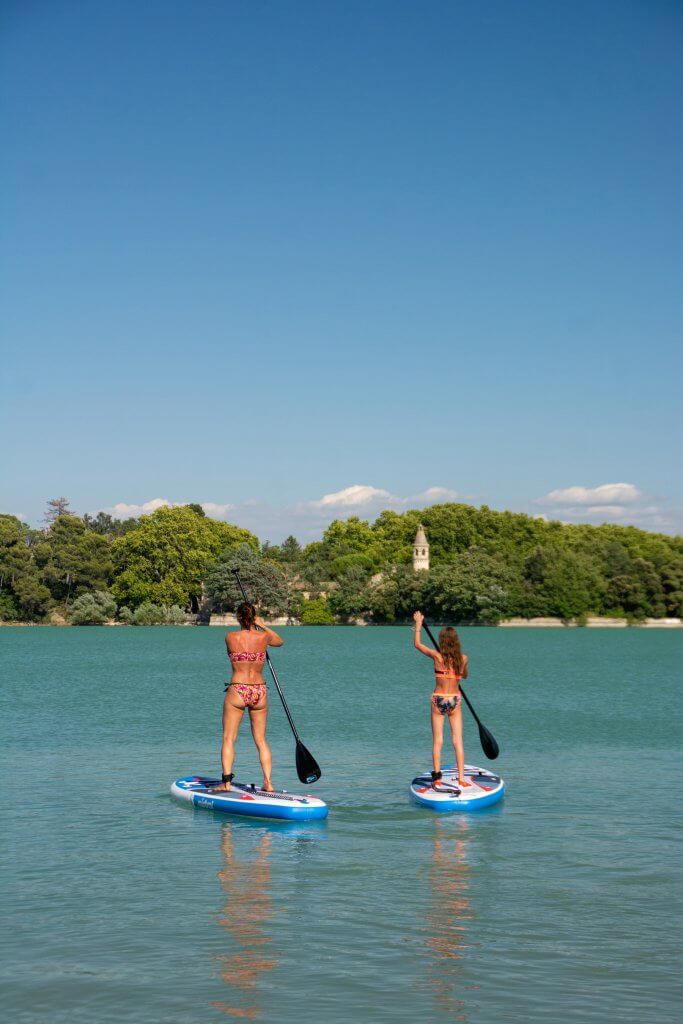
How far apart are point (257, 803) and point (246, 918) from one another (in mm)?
4263

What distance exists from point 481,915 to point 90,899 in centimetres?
350

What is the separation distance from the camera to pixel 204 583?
121625mm

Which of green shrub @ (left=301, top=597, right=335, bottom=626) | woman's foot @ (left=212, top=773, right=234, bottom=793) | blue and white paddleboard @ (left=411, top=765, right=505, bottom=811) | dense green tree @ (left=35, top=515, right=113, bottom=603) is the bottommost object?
blue and white paddleboard @ (left=411, top=765, right=505, bottom=811)

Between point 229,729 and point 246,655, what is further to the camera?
point 229,729

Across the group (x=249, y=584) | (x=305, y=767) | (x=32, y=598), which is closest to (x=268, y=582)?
(x=249, y=584)

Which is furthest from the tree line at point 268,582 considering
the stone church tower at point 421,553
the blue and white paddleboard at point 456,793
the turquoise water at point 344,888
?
the blue and white paddleboard at point 456,793

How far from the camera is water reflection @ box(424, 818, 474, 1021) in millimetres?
8242

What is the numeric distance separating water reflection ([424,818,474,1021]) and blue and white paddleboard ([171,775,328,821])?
1.55m

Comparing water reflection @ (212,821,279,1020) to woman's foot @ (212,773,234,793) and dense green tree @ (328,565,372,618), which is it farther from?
dense green tree @ (328,565,372,618)

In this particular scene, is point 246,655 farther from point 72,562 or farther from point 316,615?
point 316,615

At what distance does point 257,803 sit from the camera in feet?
47.0

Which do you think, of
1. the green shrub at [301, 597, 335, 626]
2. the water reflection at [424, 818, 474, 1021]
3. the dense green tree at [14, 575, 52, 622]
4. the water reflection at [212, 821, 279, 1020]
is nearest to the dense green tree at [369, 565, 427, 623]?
the green shrub at [301, 597, 335, 626]

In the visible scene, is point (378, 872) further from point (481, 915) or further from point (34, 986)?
point (34, 986)

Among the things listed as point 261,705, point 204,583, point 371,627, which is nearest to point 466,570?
point 371,627
